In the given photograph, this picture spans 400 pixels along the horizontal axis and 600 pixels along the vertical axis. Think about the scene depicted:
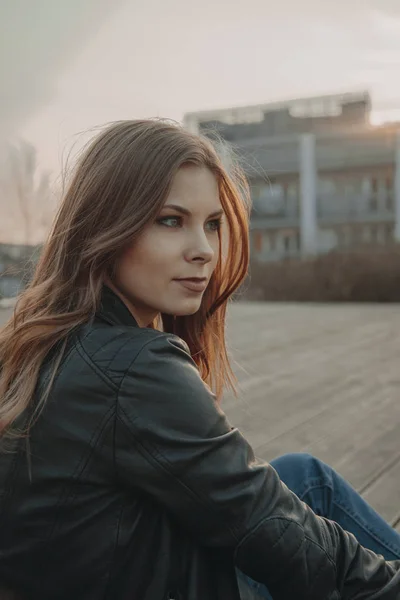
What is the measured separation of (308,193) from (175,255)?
28.6 metres

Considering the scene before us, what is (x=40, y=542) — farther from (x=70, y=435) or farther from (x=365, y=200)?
(x=365, y=200)

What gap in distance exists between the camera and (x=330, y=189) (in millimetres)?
29531

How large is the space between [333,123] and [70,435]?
104ft

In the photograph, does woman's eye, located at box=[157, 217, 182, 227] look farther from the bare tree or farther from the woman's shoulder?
the bare tree

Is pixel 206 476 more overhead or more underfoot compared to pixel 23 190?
more underfoot

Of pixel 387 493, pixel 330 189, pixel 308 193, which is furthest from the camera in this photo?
pixel 330 189

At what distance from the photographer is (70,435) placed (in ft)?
3.35

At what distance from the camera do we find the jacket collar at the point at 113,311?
115cm

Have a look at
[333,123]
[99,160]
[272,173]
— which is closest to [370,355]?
[99,160]

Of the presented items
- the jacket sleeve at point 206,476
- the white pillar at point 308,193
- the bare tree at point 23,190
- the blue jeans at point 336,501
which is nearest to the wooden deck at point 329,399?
the blue jeans at point 336,501

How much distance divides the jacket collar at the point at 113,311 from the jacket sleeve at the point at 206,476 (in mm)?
124

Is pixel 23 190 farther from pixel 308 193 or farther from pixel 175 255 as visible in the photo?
pixel 308 193

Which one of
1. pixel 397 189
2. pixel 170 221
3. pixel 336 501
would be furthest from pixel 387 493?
pixel 397 189

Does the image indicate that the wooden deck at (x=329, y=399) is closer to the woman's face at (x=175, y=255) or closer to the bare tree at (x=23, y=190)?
the woman's face at (x=175, y=255)
